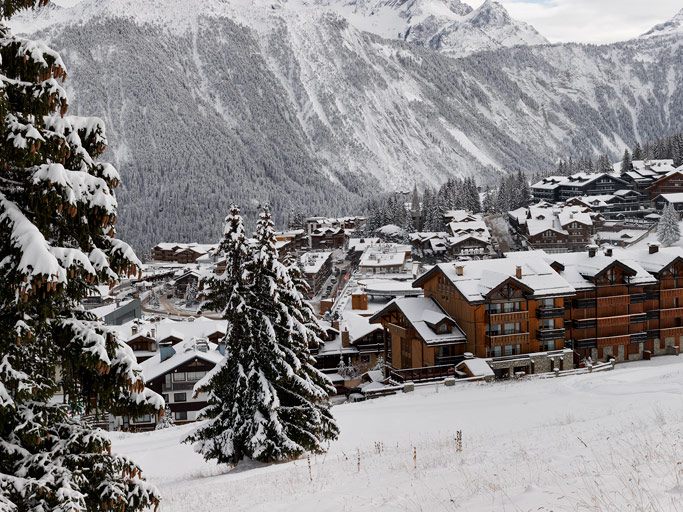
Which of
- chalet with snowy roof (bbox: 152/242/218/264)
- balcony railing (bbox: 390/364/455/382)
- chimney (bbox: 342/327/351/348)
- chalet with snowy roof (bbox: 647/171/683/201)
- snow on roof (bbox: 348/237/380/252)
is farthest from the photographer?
chalet with snowy roof (bbox: 152/242/218/264)

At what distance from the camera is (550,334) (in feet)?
172

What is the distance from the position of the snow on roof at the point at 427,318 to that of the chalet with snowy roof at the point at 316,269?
201 ft

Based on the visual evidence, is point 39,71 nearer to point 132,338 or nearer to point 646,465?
point 646,465

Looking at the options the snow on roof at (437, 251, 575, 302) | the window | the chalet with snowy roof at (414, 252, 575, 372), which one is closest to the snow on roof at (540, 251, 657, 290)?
the snow on roof at (437, 251, 575, 302)

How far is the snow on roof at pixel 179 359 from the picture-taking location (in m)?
57.0

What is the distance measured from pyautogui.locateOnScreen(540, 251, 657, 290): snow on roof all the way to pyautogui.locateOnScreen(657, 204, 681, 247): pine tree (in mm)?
52864

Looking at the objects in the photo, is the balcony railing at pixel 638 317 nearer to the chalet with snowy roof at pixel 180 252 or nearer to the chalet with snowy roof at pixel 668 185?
the chalet with snowy roof at pixel 668 185

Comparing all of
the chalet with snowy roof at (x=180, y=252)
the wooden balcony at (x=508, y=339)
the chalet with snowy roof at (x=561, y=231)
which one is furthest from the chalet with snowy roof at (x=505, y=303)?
the chalet with snowy roof at (x=180, y=252)

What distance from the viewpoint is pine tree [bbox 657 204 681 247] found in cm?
10569

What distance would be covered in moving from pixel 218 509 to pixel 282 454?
376 inches

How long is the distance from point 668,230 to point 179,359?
81.7m

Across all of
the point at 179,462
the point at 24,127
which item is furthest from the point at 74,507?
the point at 179,462

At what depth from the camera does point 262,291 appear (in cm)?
2542

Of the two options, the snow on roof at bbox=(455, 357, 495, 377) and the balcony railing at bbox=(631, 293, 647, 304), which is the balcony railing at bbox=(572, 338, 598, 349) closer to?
the balcony railing at bbox=(631, 293, 647, 304)
